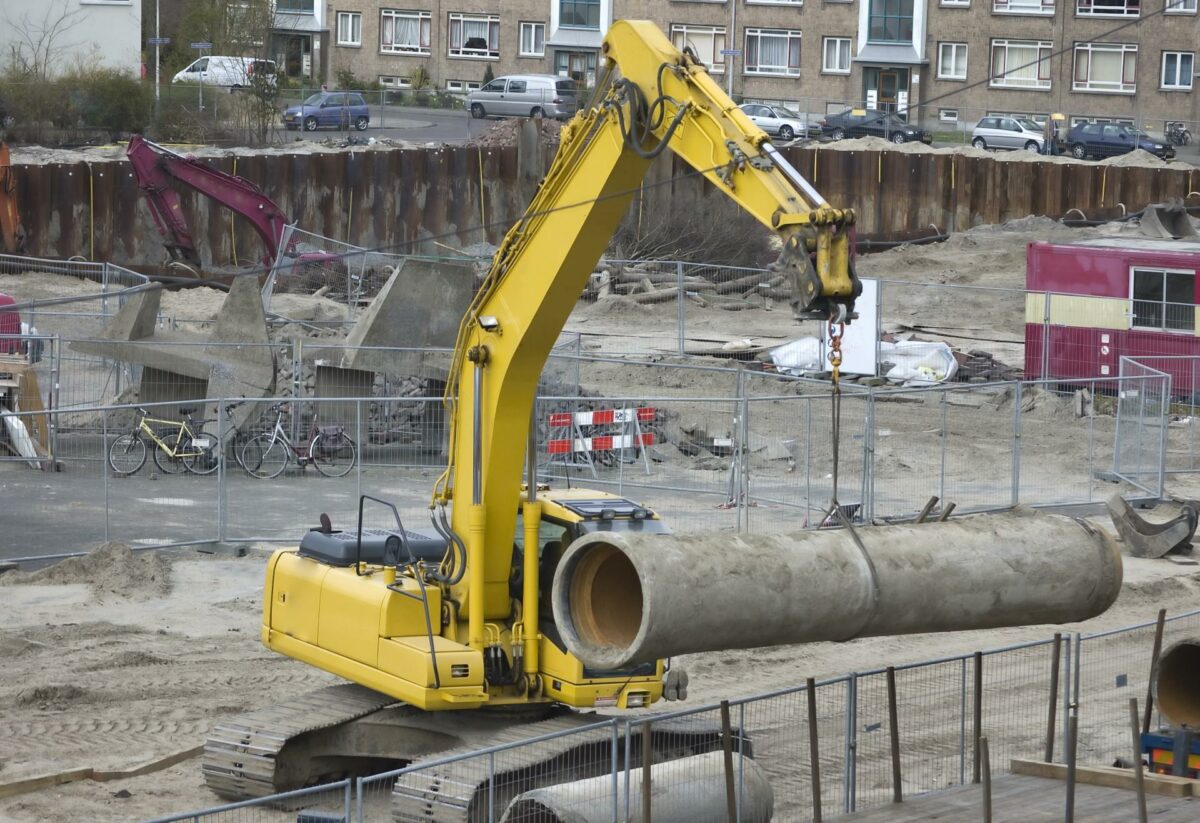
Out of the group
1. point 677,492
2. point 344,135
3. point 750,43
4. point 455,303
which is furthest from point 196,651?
point 750,43

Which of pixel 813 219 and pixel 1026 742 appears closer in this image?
pixel 813 219

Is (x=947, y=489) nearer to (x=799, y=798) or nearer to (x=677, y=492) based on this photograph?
(x=677, y=492)

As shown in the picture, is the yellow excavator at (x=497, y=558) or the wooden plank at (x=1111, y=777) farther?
the wooden plank at (x=1111, y=777)

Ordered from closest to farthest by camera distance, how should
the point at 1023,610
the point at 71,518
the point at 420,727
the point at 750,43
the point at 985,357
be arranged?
1. the point at 1023,610
2. the point at 420,727
3. the point at 71,518
4. the point at 985,357
5. the point at 750,43

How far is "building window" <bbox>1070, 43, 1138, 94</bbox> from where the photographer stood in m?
74.8

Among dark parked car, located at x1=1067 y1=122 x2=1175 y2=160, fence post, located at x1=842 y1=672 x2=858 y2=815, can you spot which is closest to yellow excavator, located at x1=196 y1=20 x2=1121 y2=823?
fence post, located at x1=842 y1=672 x2=858 y2=815

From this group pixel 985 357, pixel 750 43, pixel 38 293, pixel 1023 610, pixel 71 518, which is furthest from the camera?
pixel 750 43

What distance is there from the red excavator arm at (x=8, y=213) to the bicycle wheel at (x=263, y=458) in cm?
1685

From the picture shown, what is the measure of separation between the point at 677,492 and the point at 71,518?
798 centimetres

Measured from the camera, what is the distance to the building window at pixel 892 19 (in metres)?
77.0

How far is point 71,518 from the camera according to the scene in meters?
21.9

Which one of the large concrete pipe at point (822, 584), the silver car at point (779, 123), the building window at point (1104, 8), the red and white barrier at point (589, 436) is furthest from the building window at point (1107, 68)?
the large concrete pipe at point (822, 584)

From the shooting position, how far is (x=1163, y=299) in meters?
31.0

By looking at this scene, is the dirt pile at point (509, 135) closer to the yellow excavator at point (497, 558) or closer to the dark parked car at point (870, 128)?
the dark parked car at point (870, 128)
